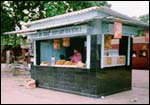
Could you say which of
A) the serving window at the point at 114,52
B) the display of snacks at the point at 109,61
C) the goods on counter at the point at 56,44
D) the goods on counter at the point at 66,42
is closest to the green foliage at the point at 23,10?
the goods on counter at the point at 56,44

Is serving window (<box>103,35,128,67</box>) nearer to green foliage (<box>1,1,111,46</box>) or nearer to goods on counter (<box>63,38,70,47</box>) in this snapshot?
goods on counter (<box>63,38,70,47</box>)

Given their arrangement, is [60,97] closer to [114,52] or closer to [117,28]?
[114,52]

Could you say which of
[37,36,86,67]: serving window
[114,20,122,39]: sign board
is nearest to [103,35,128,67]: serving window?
[114,20,122,39]: sign board

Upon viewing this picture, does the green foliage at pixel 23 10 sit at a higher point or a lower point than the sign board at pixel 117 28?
higher

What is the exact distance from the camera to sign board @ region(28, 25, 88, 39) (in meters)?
9.52

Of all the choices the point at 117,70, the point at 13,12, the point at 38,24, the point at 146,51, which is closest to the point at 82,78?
the point at 117,70

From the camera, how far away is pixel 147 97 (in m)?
9.52

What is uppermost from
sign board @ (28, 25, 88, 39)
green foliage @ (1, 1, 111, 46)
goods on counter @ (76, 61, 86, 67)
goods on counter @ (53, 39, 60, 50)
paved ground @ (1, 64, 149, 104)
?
green foliage @ (1, 1, 111, 46)

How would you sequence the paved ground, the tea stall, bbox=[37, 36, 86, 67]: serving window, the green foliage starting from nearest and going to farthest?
1. the paved ground
2. the tea stall
3. bbox=[37, 36, 86, 67]: serving window
4. the green foliage

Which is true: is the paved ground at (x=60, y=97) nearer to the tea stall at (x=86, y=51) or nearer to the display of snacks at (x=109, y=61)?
the tea stall at (x=86, y=51)

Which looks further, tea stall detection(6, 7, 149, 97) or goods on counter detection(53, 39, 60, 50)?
goods on counter detection(53, 39, 60, 50)

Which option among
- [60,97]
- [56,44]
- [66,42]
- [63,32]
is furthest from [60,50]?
[60,97]

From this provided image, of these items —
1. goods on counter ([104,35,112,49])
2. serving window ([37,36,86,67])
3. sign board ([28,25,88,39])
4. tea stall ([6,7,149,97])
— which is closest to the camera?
tea stall ([6,7,149,97])

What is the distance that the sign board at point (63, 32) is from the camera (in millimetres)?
9523
